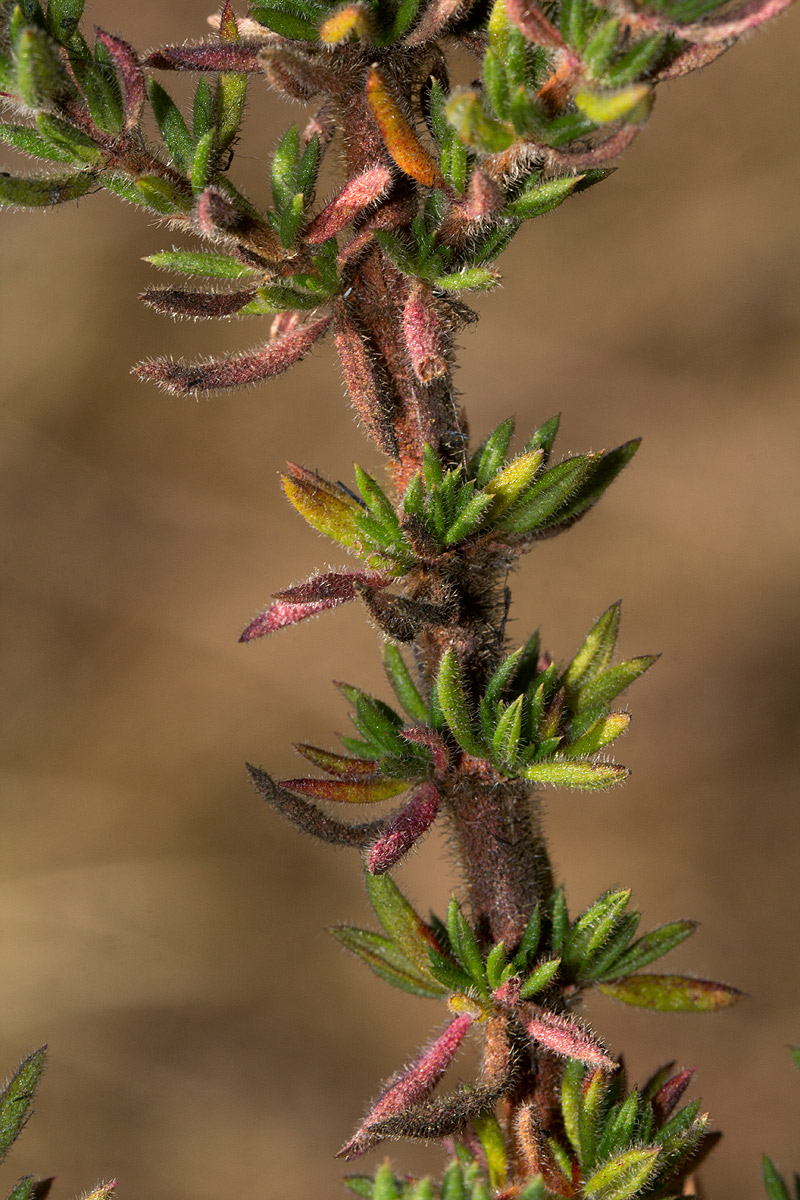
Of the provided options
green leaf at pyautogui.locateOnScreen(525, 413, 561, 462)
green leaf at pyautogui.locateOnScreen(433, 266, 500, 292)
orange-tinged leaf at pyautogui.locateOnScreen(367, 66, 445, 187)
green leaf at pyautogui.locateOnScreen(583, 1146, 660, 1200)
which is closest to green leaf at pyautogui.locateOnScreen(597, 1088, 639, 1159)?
green leaf at pyautogui.locateOnScreen(583, 1146, 660, 1200)

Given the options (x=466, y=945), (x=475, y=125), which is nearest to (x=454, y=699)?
(x=466, y=945)

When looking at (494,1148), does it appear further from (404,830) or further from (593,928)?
(404,830)

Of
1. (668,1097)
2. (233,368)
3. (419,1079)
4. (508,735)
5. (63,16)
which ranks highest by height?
(63,16)

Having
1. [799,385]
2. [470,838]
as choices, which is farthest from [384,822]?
[799,385]

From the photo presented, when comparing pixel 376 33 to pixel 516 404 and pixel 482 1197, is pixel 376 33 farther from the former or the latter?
pixel 516 404

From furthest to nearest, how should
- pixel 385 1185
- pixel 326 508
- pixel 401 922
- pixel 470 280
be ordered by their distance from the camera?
pixel 401 922, pixel 326 508, pixel 470 280, pixel 385 1185

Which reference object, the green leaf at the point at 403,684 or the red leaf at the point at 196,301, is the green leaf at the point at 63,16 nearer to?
the red leaf at the point at 196,301

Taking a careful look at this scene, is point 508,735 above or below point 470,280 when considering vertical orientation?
below

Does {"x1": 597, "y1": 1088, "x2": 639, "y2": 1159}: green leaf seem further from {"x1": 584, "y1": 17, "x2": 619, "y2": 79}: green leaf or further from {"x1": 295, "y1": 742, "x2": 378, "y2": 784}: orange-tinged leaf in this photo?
{"x1": 584, "y1": 17, "x2": 619, "y2": 79}: green leaf
